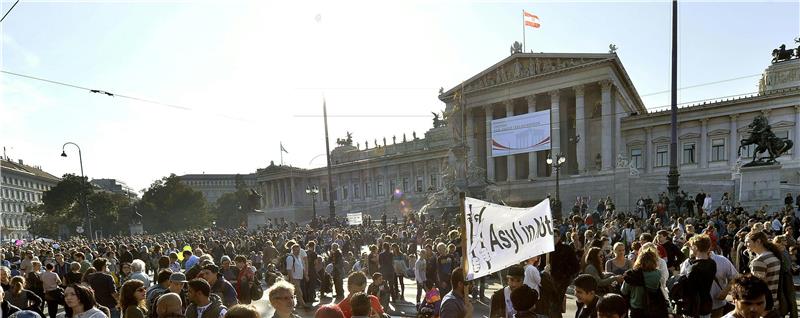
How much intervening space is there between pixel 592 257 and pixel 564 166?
Result: 44.9 m

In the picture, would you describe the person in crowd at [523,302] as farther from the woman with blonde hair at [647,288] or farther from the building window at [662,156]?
the building window at [662,156]

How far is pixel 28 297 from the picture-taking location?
6945 mm

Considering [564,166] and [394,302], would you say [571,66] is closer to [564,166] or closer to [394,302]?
[564,166]

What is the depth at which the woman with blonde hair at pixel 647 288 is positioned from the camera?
4.83m

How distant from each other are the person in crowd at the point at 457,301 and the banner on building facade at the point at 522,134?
127 feet

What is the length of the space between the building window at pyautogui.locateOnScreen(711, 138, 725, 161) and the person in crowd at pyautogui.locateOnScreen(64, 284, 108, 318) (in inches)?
1994

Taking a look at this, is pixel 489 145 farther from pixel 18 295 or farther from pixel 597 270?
pixel 18 295

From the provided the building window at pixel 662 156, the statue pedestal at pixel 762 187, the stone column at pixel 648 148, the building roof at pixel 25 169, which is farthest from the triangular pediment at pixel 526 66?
the building roof at pixel 25 169

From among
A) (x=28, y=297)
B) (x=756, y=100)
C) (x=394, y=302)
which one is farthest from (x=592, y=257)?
(x=756, y=100)

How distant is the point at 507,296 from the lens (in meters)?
5.04

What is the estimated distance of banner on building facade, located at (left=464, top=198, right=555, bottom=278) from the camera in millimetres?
5214

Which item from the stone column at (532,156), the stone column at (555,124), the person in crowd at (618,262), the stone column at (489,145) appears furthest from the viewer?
the stone column at (489,145)

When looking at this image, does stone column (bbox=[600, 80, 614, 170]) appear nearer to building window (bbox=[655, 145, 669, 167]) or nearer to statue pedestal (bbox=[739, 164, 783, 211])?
building window (bbox=[655, 145, 669, 167])

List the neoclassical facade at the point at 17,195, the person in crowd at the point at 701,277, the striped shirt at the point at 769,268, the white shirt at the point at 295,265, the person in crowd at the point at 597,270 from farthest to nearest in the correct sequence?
the neoclassical facade at the point at 17,195 < the white shirt at the point at 295,265 < the person in crowd at the point at 597,270 < the striped shirt at the point at 769,268 < the person in crowd at the point at 701,277
